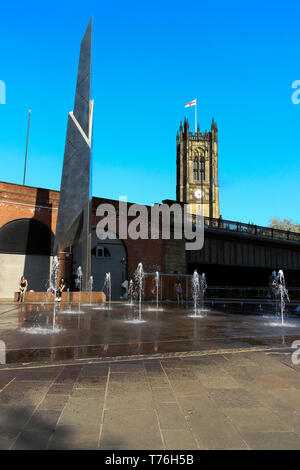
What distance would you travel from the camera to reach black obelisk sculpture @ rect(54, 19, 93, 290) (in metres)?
21.5

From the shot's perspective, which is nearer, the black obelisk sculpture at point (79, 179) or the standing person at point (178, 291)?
the black obelisk sculpture at point (79, 179)

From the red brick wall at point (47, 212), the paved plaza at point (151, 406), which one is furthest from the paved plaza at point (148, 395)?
the red brick wall at point (47, 212)

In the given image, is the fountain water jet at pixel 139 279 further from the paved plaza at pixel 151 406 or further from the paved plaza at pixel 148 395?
the paved plaza at pixel 151 406

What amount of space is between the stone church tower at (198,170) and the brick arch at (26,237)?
262ft

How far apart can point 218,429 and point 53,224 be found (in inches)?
1005

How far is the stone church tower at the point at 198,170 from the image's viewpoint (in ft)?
348

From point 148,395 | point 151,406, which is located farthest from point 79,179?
point 151,406

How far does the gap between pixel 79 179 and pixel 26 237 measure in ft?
25.7

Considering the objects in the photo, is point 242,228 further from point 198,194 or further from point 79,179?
point 198,194

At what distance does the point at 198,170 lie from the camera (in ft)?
358

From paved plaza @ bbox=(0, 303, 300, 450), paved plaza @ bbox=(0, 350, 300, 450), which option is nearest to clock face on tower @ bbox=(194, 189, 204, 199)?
paved plaza @ bbox=(0, 303, 300, 450)

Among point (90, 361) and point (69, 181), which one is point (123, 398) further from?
point (69, 181)

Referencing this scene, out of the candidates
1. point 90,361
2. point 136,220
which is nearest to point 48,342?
point 90,361

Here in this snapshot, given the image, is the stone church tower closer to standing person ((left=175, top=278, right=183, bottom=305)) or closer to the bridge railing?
the bridge railing
